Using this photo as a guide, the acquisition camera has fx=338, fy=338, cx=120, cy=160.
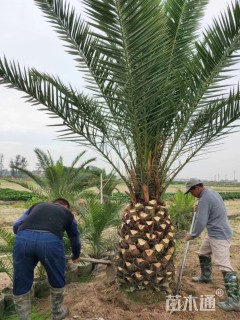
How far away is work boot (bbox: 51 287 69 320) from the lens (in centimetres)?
383

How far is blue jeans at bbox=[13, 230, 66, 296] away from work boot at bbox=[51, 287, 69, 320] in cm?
26

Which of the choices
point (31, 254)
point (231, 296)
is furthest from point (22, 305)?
point (231, 296)

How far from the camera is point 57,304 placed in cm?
388

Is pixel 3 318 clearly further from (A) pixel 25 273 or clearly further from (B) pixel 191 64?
(B) pixel 191 64

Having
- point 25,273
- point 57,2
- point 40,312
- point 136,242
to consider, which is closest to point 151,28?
point 57,2

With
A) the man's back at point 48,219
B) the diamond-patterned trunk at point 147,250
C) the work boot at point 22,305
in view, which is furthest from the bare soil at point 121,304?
the man's back at point 48,219

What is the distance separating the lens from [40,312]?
438 centimetres

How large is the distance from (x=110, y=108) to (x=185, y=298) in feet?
8.55

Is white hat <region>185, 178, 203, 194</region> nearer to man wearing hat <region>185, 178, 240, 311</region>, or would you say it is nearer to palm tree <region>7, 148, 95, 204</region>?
man wearing hat <region>185, 178, 240, 311</region>

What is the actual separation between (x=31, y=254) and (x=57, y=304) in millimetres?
772

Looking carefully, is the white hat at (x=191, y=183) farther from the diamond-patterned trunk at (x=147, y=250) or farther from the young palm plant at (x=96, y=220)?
the young palm plant at (x=96, y=220)

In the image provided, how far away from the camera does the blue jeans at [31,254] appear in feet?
11.6

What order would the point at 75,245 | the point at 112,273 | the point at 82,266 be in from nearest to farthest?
the point at 75,245 < the point at 112,273 < the point at 82,266

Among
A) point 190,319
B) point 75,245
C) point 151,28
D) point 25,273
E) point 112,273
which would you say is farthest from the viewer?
point 112,273
